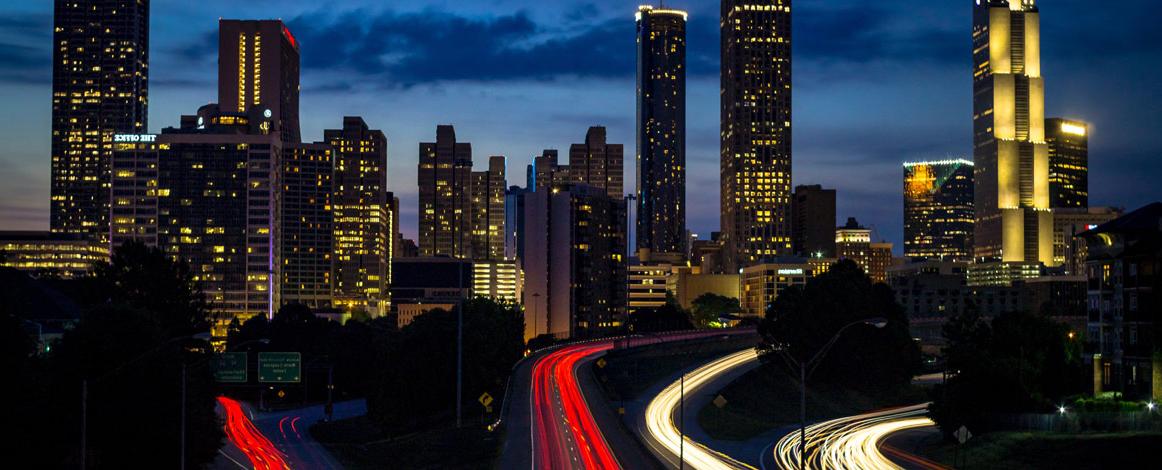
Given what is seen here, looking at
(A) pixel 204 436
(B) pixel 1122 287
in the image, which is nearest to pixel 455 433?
(A) pixel 204 436

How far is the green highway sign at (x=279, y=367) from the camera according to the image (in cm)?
10075

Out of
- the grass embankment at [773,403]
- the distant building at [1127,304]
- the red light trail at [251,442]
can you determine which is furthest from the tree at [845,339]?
the red light trail at [251,442]

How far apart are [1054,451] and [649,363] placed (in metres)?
81.8

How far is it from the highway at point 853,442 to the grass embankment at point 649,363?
23.9 metres

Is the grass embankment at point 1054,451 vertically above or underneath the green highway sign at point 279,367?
underneath

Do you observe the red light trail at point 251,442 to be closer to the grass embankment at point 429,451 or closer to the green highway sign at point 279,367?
the grass embankment at point 429,451

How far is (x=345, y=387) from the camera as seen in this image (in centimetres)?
17988

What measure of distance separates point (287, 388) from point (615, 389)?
5413cm

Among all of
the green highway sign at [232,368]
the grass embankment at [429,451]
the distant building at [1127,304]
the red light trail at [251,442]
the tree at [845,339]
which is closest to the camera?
the grass embankment at [429,451]

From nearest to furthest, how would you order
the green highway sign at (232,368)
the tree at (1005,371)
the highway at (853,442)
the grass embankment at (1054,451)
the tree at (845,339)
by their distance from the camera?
the grass embankment at (1054,451), the highway at (853,442), the green highway sign at (232,368), the tree at (1005,371), the tree at (845,339)

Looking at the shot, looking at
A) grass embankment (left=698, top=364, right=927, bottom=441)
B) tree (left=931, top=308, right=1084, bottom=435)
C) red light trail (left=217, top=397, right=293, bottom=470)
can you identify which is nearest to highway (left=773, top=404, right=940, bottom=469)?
grass embankment (left=698, top=364, right=927, bottom=441)

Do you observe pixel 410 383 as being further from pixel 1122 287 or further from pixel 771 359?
pixel 1122 287

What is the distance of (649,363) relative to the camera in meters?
161

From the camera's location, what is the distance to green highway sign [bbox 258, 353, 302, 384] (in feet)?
331
